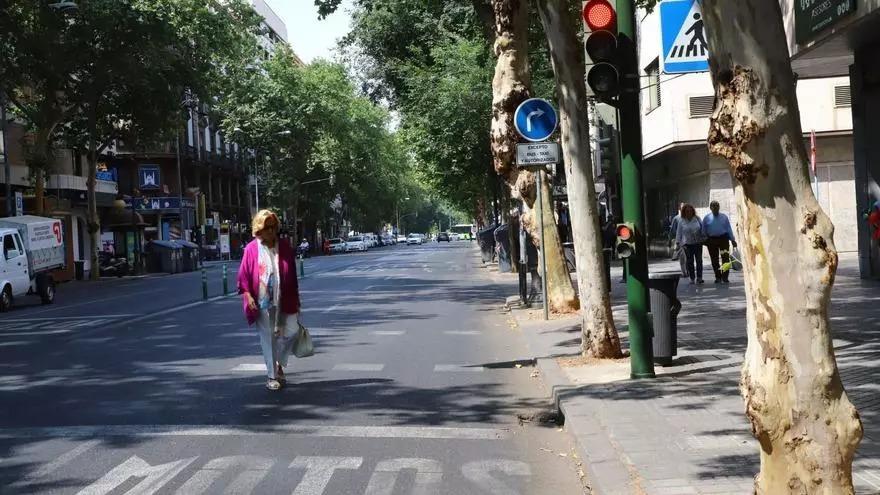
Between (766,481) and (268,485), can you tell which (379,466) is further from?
(766,481)

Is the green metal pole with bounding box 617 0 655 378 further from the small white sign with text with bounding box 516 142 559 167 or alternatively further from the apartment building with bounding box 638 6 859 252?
the apartment building with bounding box 638 6 859 252

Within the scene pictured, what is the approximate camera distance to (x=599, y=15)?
318 inches

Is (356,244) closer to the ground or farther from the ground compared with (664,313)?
farther from the ground

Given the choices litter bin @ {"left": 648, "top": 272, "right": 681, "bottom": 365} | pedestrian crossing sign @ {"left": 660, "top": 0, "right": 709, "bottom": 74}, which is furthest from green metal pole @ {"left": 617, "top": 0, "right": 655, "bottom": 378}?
pedestrian crossing sign @ {"left": 660, "top": 0, "right": 709, "bottom": 74}

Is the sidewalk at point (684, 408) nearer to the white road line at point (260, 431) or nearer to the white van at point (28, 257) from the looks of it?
the white road line at point (260, 431)

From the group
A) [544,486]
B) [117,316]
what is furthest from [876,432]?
[117,316]

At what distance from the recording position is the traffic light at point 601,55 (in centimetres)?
771

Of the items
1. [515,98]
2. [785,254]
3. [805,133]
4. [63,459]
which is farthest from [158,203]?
[785,254]

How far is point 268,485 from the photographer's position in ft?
17.5

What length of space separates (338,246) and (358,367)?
2856 inches

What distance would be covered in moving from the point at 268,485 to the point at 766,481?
2782 mm

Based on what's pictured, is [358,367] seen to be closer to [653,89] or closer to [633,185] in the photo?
[633,185]

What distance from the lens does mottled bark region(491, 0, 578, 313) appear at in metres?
14.4

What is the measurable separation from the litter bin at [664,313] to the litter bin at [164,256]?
39.6 meters
